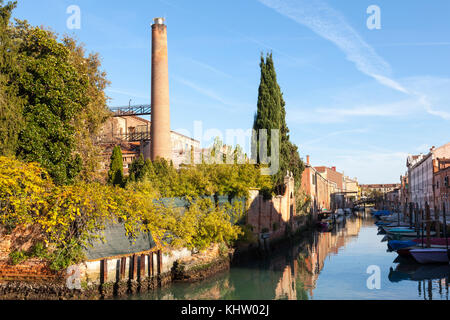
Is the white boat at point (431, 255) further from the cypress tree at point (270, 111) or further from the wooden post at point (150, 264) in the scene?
the wooden post at point (150, 264)

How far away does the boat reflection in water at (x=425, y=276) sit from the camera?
18359 mm

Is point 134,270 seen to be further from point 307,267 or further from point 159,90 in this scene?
point 159,90

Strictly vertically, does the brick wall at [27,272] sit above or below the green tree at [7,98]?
below

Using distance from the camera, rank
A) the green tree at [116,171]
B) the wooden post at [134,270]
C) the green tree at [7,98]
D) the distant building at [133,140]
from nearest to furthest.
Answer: the wooden post at [134,270]
the green tree at [7,98]
the green tree at [116,171]
the distant building at [133,140]

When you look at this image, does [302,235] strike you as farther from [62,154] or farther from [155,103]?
[62,154]

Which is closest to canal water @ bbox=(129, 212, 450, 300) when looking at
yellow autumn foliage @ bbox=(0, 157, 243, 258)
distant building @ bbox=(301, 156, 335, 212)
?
yellow autumn foliage @ bbox=(0, 157, 243, 258)

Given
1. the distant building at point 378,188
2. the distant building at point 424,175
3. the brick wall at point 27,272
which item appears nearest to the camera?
the brick wall at point 27,272

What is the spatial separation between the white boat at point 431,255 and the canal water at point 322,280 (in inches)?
14.7

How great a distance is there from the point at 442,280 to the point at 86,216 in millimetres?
17796

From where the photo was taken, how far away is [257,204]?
95.2 feet

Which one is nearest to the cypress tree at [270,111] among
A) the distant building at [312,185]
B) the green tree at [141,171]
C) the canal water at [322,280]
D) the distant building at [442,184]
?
the canal water at [322,280]

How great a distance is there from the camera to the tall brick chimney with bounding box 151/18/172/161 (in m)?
35.5

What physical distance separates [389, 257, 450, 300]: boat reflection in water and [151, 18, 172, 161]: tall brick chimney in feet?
69.1
